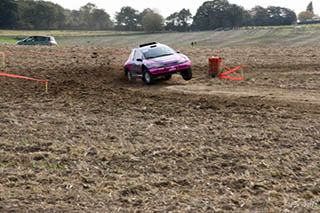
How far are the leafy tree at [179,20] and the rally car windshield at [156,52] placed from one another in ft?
340

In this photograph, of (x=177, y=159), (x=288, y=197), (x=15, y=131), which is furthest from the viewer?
(x=15, y=131)

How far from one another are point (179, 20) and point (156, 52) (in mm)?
109473

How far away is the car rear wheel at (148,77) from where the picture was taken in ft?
49.6

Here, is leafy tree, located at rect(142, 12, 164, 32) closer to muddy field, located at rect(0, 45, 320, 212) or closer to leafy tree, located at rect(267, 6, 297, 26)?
leafy tree, located at rect(267, 6, 297, 26)

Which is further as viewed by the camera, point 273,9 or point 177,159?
point 273,9

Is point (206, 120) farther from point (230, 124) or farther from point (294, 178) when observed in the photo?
point (294, 178)

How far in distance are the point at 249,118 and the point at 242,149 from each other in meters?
2.47

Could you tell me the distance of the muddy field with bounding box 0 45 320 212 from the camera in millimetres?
5418

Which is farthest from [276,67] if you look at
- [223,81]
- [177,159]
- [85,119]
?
[177,159]

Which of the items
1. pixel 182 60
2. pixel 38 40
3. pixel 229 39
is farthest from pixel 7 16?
pixel 182 60

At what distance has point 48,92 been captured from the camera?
14.1 meters

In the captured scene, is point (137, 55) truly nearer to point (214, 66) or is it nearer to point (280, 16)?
point (214, 66)

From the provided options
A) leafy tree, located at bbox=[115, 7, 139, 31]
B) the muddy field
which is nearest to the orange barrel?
the muddy field

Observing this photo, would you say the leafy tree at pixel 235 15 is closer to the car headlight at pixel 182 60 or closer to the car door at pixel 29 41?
the car door at pixel 29 41
